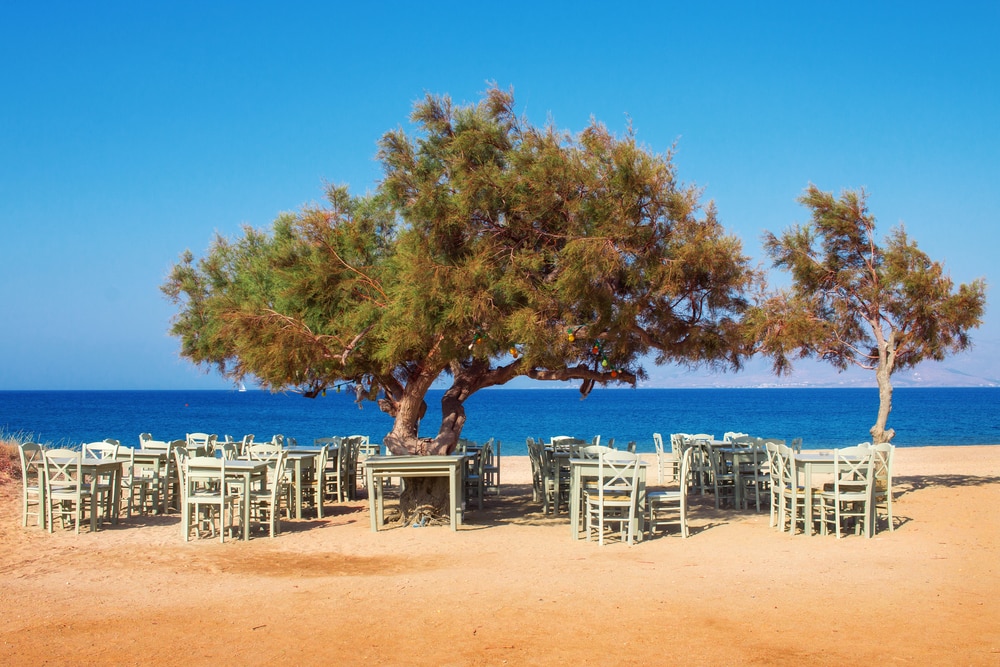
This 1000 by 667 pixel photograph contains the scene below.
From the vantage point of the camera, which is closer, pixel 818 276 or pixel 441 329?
pixel 441 329

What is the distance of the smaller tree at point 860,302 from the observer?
11.7 metres

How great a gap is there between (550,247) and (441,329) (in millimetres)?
1549

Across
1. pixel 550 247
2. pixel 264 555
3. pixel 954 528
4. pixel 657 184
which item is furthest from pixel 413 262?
pixel 954 528

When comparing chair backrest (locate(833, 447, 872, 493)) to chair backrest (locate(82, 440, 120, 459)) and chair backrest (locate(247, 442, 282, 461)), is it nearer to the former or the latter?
chair backrest (locate(247, 442, 282, 461))

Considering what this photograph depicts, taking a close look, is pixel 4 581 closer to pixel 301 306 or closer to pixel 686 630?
pixel 301 306

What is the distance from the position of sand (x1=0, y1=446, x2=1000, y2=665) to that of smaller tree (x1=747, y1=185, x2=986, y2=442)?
2848mm

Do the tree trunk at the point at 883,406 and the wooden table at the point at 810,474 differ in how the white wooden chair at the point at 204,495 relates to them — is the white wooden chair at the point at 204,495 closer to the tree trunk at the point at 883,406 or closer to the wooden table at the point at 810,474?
the wooden table at the point at 810,474

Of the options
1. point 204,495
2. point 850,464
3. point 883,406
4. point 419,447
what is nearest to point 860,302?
point 883,406

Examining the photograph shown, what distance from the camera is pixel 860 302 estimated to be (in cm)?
1273

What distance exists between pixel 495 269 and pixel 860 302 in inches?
271

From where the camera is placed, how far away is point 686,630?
5.49 meters

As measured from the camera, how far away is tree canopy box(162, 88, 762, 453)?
8805 millimetres

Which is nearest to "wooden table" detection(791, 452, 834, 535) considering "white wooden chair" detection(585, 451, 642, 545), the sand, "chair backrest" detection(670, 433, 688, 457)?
the sand

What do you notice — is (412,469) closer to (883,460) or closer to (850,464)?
(850,464)
